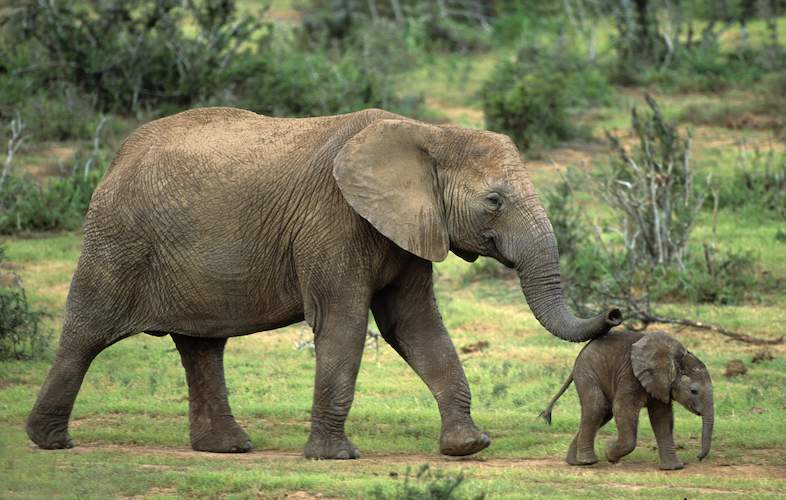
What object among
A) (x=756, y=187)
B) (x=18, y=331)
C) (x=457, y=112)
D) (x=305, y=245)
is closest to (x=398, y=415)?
(x=305, y=245)

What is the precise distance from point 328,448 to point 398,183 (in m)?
1.51

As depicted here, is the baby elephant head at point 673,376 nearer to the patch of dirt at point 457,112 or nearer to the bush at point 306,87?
the bush at point 306,87

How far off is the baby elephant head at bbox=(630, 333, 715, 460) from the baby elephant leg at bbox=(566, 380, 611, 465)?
34cm

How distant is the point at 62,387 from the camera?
9.65 metres

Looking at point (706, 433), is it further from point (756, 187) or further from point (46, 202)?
point (46, 202)

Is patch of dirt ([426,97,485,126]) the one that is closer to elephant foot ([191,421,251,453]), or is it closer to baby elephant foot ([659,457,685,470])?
elephant foot ([191,421,251,453])

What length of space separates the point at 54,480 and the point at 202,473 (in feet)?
2.43

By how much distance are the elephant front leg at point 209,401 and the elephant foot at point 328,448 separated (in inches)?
31.1

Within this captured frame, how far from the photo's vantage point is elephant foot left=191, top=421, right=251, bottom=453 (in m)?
9.84

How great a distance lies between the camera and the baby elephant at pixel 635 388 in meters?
8.64

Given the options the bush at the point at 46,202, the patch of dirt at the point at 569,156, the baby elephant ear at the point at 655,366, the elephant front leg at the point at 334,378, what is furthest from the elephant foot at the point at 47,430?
the patch of dirt at the point at 569,156

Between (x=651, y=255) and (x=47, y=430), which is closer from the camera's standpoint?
(x=47, y=430)

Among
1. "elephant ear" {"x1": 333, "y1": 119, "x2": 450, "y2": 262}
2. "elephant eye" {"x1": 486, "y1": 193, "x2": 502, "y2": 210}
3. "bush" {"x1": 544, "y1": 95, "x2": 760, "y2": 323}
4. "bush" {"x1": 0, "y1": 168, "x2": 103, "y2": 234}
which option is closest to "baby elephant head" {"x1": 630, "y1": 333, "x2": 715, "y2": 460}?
"elephant eye" {"x1": 486, "y1": 193, "x2": 502, "y2": 210}

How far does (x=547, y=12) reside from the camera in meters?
26.9
